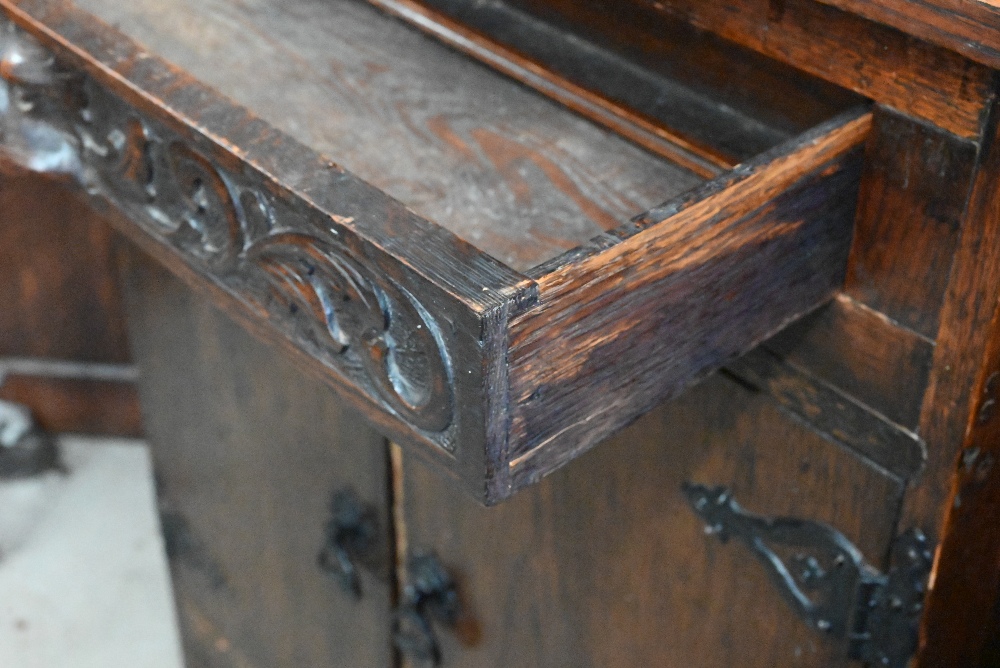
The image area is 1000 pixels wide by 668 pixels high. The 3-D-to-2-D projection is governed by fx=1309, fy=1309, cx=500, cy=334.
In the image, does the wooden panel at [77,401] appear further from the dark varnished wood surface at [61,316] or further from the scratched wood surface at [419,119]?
the scratched wood surface at [419,119]

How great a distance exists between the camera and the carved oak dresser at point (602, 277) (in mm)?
621

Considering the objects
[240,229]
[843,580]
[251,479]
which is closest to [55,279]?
[251,479]

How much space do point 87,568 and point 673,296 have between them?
4.83ft

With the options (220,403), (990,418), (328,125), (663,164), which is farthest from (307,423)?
(990,418)

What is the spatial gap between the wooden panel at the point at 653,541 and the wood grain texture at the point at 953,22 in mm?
270

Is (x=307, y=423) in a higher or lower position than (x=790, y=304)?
A: lower

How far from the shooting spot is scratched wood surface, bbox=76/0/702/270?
800mm

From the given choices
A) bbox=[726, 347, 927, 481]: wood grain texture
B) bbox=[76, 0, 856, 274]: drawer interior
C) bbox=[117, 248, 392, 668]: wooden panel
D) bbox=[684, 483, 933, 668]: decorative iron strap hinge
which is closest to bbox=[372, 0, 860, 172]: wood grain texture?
bbox=[76, 0, 856, 274]: drawer interior

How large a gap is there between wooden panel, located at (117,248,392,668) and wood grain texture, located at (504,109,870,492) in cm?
47

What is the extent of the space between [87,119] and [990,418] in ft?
1.88

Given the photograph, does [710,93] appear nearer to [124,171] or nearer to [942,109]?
[942,109]

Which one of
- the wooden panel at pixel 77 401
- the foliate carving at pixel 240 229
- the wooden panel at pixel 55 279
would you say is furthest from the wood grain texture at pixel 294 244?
the wooden panel at pixel 77 401

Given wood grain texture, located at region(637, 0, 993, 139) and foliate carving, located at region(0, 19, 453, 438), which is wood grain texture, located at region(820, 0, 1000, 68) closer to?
wood grain texture, located at region(637, 0, 993, 139)

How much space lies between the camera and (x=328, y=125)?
2.91ft
